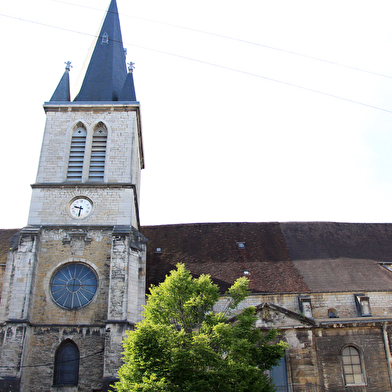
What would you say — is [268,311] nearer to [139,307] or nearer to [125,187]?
[139,307]

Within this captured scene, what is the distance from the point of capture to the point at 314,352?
15.7 meters

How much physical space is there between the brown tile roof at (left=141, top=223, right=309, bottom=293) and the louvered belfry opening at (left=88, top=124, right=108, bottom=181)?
4.25m

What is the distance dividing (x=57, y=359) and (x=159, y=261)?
6.04 meters

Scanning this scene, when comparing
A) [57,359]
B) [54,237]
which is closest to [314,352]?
[57,359]

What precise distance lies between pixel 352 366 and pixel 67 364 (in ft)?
33.0

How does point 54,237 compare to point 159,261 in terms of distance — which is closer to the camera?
point 54,237

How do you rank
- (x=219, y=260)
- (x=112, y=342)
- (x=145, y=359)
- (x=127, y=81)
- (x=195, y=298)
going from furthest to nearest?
(x=127, y=81) < (x=219, y=260) < (x=112, y=342) < (x=195, y=298) < (x=145, y=359)

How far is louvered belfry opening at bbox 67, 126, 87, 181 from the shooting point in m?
18.7

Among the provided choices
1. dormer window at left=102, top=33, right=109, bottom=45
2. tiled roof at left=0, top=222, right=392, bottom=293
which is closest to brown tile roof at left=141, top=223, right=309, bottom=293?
tiled roof at left=0, top=222, right=392, bottom=293

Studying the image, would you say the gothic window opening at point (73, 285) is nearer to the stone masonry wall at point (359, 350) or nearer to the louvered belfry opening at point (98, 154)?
the louvered belfry opening at point (98, 154)

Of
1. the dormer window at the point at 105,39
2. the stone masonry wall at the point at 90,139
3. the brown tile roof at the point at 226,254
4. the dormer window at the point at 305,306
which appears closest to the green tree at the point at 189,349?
the dormer window at the point at 305,306

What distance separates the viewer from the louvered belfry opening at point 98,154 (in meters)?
18.7

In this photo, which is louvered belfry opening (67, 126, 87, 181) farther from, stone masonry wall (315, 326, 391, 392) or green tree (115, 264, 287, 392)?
stone masonry wall (315, 326, 391, 392)

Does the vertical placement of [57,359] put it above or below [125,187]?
below
